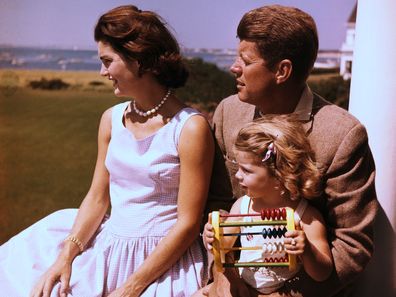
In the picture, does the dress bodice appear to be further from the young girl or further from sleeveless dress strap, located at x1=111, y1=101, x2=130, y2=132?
the young girl

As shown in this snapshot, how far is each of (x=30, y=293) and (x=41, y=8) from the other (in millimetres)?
3157

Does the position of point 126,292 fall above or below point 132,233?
below

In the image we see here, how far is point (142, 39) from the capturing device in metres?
2.77

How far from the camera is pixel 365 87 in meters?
2.92

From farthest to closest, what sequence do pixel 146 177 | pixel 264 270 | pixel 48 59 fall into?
pixel 48 59, pixel 146 177, pixel 264 270

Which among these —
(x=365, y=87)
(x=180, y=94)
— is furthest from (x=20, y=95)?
(x=365, y=87)

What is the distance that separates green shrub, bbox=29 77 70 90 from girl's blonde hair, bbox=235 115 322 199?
347 cm

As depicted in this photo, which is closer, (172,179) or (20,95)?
(172,179)

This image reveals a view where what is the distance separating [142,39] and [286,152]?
78cm

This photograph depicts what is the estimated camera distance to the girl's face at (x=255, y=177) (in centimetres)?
241

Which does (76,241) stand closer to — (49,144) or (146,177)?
(146,177)

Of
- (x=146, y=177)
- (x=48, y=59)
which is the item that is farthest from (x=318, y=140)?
(x=48, y=59)

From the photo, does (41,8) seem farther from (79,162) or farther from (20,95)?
(79,162)

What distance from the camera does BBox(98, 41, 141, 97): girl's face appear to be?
2.78m
